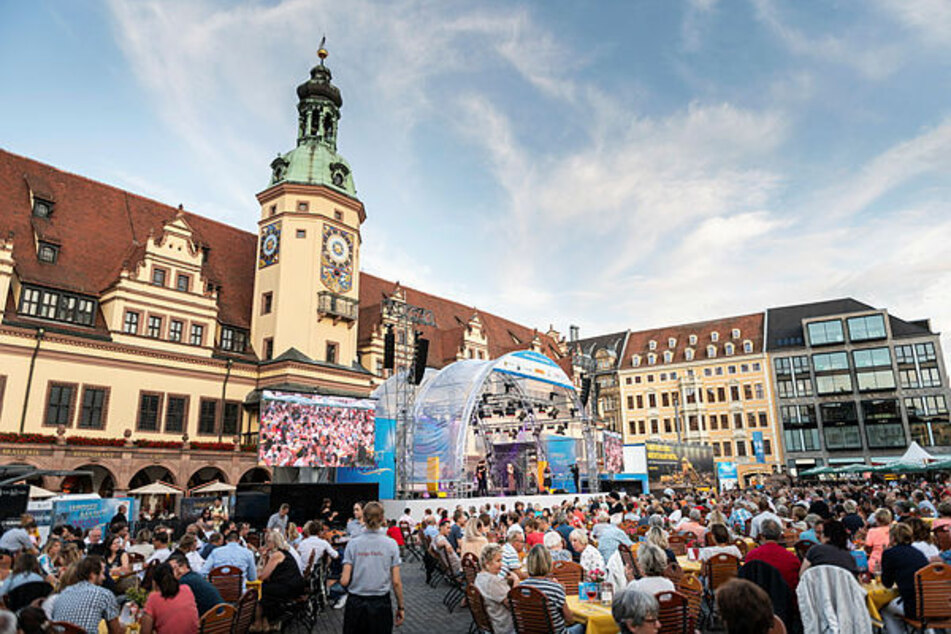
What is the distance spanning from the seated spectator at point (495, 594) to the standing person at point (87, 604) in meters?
3.89

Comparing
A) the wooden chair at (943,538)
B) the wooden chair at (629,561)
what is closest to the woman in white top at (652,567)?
the wooden chair at (629,561)

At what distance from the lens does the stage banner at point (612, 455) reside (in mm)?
41594

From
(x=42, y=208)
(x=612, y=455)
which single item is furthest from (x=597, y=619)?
(x=612, y=455)

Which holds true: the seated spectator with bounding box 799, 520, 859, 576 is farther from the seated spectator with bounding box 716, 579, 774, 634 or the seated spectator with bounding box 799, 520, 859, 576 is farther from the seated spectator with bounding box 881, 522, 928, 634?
the seated spectator with bounding box 716, 579, 774, 634

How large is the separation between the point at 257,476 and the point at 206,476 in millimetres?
3200

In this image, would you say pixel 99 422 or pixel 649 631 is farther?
pixel 99 422

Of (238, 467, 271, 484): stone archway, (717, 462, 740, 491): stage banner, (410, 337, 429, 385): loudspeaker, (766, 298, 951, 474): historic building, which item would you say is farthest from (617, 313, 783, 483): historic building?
(238, 467, 271, 484): stone archway

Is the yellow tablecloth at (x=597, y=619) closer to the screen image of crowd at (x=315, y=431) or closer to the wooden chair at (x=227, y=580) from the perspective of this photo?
the wooden chair at (x=227, y=580)

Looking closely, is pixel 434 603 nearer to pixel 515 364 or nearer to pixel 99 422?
pixel 515 364

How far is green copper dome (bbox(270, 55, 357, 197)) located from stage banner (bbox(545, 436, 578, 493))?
68.8 feet

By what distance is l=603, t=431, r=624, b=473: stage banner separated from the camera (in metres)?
41.6

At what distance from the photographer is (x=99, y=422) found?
26.0 meters

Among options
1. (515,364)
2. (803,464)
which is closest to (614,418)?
(803,464)

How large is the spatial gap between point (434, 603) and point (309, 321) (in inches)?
931
